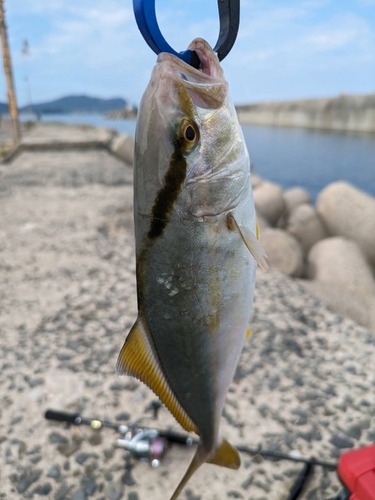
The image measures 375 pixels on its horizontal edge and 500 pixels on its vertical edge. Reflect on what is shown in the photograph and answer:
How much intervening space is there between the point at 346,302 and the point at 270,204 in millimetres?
4089

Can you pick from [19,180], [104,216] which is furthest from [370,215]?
[19,180]

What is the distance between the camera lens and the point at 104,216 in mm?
6328

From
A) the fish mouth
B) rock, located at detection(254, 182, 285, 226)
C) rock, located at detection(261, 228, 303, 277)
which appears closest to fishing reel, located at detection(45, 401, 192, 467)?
the fish mouth

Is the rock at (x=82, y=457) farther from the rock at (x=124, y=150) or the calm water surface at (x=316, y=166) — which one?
the calm water surface at (x=316, y=166)

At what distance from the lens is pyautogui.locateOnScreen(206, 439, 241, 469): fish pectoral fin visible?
5.25 feet

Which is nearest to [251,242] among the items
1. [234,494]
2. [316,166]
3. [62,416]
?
[234,494]

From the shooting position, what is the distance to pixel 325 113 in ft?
216

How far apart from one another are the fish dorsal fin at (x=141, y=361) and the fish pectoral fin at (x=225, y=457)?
34cm

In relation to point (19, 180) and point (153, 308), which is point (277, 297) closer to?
point (153, 308)

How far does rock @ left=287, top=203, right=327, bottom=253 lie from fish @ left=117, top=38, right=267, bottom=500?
240 inches

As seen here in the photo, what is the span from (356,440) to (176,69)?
87.4 inches

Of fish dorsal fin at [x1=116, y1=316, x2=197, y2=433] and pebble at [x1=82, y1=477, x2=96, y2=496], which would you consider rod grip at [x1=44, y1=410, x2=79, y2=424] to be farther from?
fish dorsal fin at [x1=116, y1=316, x2=197, y2=433]

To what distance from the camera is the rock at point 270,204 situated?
313 inches

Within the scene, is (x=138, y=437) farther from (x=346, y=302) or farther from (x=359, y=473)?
(x=346, y=302)
